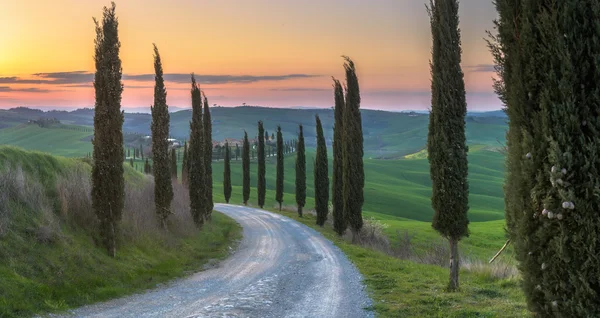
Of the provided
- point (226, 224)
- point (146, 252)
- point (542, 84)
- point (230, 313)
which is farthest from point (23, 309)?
point (226, 224)

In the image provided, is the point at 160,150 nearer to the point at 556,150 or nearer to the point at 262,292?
the point at 262,292

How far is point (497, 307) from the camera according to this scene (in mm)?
10352

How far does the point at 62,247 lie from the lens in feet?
49.3

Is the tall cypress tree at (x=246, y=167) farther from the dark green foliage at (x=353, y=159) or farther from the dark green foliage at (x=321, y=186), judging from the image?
the dark green foliage at (x=353, y=159)

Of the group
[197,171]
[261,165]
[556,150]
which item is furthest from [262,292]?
[261,165]

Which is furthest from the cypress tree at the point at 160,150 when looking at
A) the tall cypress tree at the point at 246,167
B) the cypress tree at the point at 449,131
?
the tall cypress tree at the point at 246,167

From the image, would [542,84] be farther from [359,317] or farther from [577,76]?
[359,317]

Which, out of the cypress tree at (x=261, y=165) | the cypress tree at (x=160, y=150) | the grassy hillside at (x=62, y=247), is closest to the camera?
the grassy hillside at (x=62, y=247)

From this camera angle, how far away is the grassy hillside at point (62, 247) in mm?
12523

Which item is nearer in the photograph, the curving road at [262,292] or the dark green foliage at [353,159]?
the curving road at [262,292]

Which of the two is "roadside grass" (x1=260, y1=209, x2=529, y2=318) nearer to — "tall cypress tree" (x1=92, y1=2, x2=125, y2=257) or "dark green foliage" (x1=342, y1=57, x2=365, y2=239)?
"tall cypress tree" (x1=92, y1=2, x2=125, y2=257)

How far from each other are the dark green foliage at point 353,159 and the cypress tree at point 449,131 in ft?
61.2

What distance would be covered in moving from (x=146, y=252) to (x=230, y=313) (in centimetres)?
1003

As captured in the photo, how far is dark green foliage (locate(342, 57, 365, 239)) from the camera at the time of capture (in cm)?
3331
